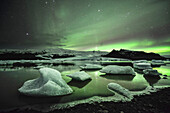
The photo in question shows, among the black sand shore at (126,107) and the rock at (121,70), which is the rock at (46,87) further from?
the rock at (121,70)

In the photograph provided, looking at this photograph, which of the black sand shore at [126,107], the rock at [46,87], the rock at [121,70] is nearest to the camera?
the black sand shore at [126,107]

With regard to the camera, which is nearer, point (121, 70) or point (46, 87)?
point (46, 87)

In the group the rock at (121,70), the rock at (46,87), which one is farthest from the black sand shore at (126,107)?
the rock at (121,70)

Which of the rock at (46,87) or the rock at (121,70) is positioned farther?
Answer: the rock at (121,70)

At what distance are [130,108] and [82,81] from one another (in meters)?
2.73

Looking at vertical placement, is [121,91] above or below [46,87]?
below

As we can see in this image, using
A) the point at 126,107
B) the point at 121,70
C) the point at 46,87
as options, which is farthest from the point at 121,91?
the point at 121,70

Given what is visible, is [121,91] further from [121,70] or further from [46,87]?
[121,70]

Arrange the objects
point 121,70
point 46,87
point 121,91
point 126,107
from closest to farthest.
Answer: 1. point 126,107
2. point 46,87
3. point 121,91
4. point 121,70

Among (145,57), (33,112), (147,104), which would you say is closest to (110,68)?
(147,104)

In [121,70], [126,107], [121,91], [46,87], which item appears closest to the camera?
[126,107]

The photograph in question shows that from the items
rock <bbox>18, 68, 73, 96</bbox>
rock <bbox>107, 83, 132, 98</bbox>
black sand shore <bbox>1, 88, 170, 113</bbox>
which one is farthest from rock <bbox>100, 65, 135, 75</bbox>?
rock <bbox>18, 68, 73, 96</bbox>

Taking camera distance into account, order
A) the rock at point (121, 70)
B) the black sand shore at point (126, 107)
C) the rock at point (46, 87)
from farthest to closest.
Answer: the rock at point (121, 70) < the rock at point (46, 87) < the black sand shore at point (126, 107)

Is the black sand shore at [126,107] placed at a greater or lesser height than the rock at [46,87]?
lesser
